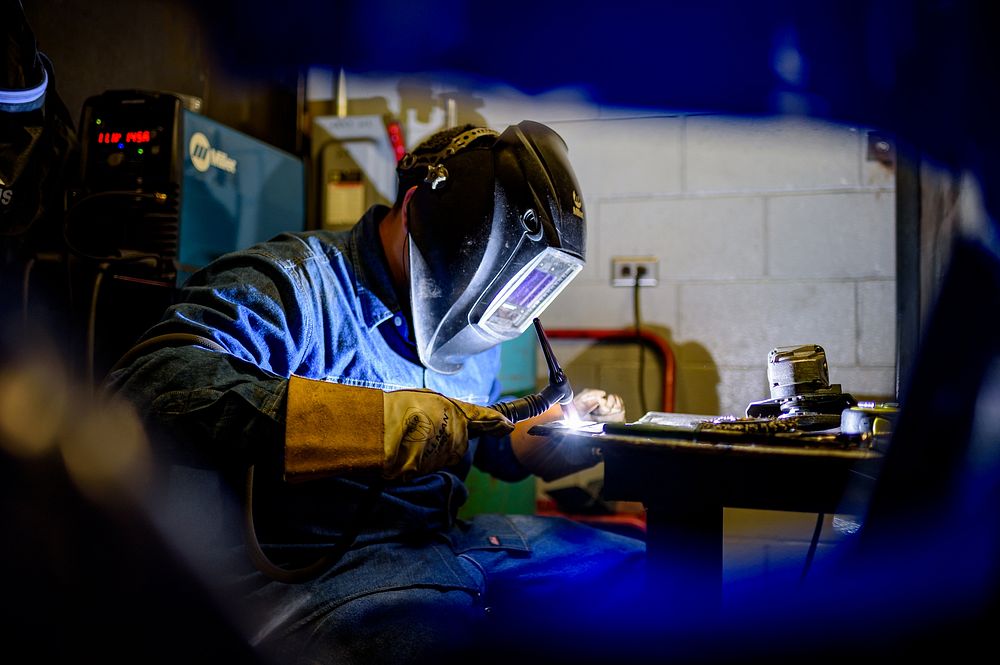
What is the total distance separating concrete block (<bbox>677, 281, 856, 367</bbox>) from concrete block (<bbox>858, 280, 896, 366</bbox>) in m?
0.03

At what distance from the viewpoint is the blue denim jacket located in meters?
0.83

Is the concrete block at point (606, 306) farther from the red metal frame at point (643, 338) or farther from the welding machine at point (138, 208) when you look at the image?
the welding machine at point (138, 208)

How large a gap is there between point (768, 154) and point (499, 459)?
1.60 metres

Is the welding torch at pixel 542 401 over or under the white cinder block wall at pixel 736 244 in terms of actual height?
under

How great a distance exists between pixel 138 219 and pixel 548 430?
1.17 metres

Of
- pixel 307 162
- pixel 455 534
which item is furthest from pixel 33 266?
pixel 307 162

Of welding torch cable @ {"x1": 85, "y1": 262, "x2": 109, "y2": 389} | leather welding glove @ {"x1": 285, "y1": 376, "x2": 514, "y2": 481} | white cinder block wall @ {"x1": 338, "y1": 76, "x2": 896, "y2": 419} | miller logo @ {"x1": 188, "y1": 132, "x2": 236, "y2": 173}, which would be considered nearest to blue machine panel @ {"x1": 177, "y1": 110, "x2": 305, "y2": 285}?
miller logo @ {"x1": 188, "y1": 132, "x2": 236, "y2": 173}

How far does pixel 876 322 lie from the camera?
89.1 inches

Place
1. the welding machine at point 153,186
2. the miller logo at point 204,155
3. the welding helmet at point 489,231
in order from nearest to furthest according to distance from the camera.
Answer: the welding helmet at point 489,231
the welding machine at point 153,186
the miller logo at point 204,155

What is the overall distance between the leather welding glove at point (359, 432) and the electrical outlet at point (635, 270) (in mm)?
1715

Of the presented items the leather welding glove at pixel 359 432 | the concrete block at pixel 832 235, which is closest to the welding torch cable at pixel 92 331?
the leather welding glove at pixel 359 432

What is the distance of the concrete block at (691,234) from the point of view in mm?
2367

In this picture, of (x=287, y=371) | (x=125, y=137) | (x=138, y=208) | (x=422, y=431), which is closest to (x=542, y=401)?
(x=422, y=431)

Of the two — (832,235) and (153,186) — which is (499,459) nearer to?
(153,186)
